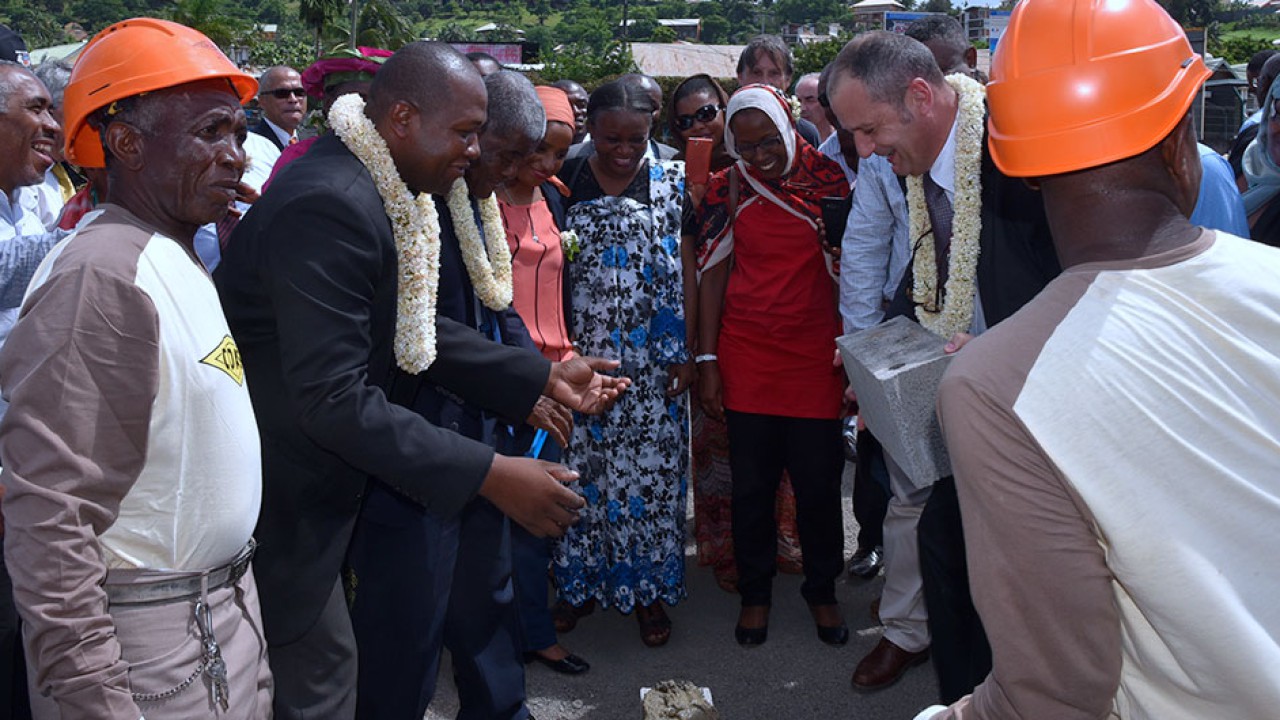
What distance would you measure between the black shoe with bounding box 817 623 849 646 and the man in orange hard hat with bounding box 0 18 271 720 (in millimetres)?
2669

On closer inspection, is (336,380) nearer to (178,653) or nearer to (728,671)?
(178,653)

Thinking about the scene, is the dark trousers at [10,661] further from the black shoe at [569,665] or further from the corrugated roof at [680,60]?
the corrugated roof at [680,60]

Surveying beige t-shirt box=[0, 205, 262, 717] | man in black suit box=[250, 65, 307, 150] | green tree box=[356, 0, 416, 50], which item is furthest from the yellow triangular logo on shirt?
green tree box=[356, 0, 416, 50]

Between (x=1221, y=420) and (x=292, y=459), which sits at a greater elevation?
(x=1221, y=420)

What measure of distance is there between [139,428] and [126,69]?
2.28 feet

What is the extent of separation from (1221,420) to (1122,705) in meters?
0.42

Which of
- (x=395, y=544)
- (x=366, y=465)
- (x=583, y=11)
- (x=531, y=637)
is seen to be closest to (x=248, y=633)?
(x=366, y=465)

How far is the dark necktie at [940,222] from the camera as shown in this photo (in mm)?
3389

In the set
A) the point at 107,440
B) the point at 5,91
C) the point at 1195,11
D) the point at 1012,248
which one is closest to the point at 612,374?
the point at 1012,248

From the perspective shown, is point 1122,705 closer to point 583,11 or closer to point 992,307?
point 992,307

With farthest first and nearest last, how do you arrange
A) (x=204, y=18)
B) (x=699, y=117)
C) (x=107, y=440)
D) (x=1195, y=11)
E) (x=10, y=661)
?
(x=1195, y=11) → (x=204, y=18) → (x=699, y=117) → (x=10, y=661) → (x=107, y=440)

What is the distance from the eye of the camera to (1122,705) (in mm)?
1395

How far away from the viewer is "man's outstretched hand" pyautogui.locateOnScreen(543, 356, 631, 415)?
304 cm

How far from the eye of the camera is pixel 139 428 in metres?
1.76
